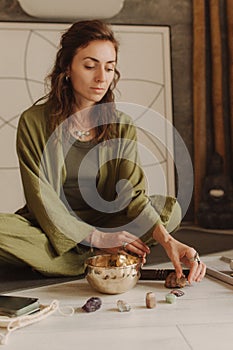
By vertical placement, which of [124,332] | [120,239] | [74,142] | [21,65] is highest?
[21,65]

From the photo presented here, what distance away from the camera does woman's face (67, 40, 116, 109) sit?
7.03 ft

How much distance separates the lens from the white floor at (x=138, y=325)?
1.37 m

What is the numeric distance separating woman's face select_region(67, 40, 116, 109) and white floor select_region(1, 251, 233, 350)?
2.62 ft

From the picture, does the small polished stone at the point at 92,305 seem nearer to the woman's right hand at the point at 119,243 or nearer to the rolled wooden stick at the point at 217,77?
the woman's right hand at the point at 119,243

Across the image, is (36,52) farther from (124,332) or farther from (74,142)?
→ (124,332)

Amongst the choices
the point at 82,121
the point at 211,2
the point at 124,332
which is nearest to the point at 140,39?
the point at 211,2

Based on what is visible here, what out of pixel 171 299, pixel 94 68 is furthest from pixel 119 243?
pixel 94 68

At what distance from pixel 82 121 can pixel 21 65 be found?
5.26 feet

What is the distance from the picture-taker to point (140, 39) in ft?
12.5

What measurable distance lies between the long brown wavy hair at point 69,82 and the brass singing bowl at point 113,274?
59 cm

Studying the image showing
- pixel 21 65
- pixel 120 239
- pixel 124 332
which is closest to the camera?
pixel 124 332

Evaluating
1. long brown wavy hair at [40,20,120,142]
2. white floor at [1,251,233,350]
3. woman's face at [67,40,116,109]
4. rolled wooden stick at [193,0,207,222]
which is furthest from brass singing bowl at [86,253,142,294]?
rolled wooden stick at [193,0,207,222]

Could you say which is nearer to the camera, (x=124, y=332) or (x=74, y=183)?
(x=124, y=332)

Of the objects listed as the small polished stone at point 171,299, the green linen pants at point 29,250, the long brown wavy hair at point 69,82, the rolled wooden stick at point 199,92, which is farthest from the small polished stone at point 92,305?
the rolled wooden stick at point 199,92
